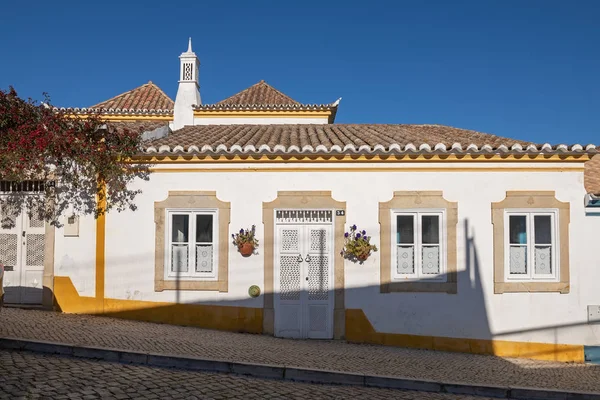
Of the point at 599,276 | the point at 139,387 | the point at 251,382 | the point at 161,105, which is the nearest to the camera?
the point at 139,387

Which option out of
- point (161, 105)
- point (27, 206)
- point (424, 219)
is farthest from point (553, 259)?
point (161, 105)

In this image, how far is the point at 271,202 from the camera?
980 cm

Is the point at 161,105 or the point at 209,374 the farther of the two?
the point at 161,105

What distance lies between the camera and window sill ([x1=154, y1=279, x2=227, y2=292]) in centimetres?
981

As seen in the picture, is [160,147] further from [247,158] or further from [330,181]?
[330,181]

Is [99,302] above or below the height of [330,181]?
below

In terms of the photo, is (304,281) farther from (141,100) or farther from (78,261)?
(141,100)

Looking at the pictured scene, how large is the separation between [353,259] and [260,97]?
1117 centimetres

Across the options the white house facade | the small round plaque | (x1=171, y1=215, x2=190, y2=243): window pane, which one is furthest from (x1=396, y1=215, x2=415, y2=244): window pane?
(x1=171, y1=215, x2=190, y2=243): window pane

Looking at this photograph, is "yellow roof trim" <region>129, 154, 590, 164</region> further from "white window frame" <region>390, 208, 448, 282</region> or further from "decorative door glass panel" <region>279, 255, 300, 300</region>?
"decorative door glass panel" <region>279, 255, 300, 300</region>

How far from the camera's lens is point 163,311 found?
390 inches

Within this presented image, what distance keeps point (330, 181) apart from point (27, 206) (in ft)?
19.0

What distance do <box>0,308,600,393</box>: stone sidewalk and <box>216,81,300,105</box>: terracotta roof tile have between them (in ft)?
35.7

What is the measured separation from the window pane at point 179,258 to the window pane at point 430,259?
14.5 ft
